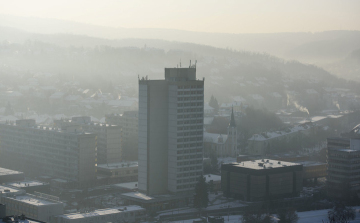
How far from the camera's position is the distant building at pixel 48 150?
115 feet

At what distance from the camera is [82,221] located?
24641 mm

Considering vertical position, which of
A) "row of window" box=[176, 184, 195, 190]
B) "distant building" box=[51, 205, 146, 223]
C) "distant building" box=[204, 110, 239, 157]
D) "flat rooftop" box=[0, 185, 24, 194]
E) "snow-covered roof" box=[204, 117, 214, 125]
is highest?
"snow-covered roof" box=[204, 117, 214, 125]

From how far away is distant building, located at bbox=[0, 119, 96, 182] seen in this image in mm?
34906

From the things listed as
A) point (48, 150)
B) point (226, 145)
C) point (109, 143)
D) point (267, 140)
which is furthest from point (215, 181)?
point (267, 140)

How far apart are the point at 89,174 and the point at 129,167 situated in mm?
2504

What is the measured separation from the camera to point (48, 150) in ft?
121

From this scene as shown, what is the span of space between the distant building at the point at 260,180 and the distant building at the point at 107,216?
5.86m

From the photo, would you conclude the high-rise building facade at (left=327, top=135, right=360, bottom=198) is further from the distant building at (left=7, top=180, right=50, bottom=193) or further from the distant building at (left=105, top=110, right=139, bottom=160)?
the distant building at (left=105, top=110, right=139, bottom=160)

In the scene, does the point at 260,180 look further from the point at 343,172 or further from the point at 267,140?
the point at 267,140

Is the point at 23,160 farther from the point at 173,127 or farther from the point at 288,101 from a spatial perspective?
the point at 288,101

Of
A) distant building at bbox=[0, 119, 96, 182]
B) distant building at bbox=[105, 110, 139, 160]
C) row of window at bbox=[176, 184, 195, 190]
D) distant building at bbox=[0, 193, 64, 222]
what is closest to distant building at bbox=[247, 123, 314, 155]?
distant building at bbox=[105, 110, 139, 160]

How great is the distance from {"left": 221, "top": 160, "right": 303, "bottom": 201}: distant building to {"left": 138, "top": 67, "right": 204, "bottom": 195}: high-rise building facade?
7.64ft

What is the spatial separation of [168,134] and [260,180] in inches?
192

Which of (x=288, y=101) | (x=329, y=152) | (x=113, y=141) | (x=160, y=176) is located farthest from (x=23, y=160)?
(x=288, y=101)
